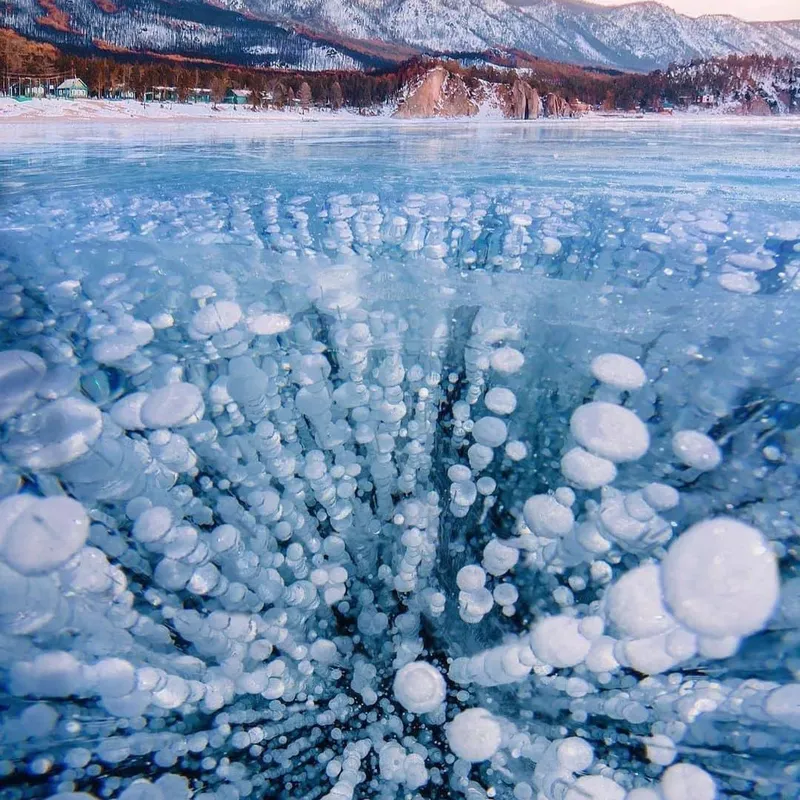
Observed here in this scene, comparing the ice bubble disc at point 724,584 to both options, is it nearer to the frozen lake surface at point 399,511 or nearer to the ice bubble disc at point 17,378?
the frozen lake surface at point 399,511

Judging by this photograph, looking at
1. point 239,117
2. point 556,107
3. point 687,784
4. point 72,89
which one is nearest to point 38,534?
point 687,784

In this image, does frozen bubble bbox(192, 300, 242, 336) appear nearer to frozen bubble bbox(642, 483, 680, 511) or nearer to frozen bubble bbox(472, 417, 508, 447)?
frozen bubble bbox(472, 417, 508, 447)

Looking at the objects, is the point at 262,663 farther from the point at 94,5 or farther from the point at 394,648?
the point at 94,5

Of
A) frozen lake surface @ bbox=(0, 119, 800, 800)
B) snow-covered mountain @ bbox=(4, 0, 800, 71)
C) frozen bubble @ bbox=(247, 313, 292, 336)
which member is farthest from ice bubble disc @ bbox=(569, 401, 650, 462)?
snow-covered mountain @ bbox=(4, 0, 800, 71)

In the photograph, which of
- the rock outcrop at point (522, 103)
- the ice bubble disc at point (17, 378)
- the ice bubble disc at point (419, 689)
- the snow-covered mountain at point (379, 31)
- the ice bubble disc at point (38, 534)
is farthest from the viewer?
the rock outcrop at point (522, 103)

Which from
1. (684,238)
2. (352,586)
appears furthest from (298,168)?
(352,586)

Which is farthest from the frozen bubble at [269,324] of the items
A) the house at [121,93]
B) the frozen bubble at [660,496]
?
the house at [121,93]
